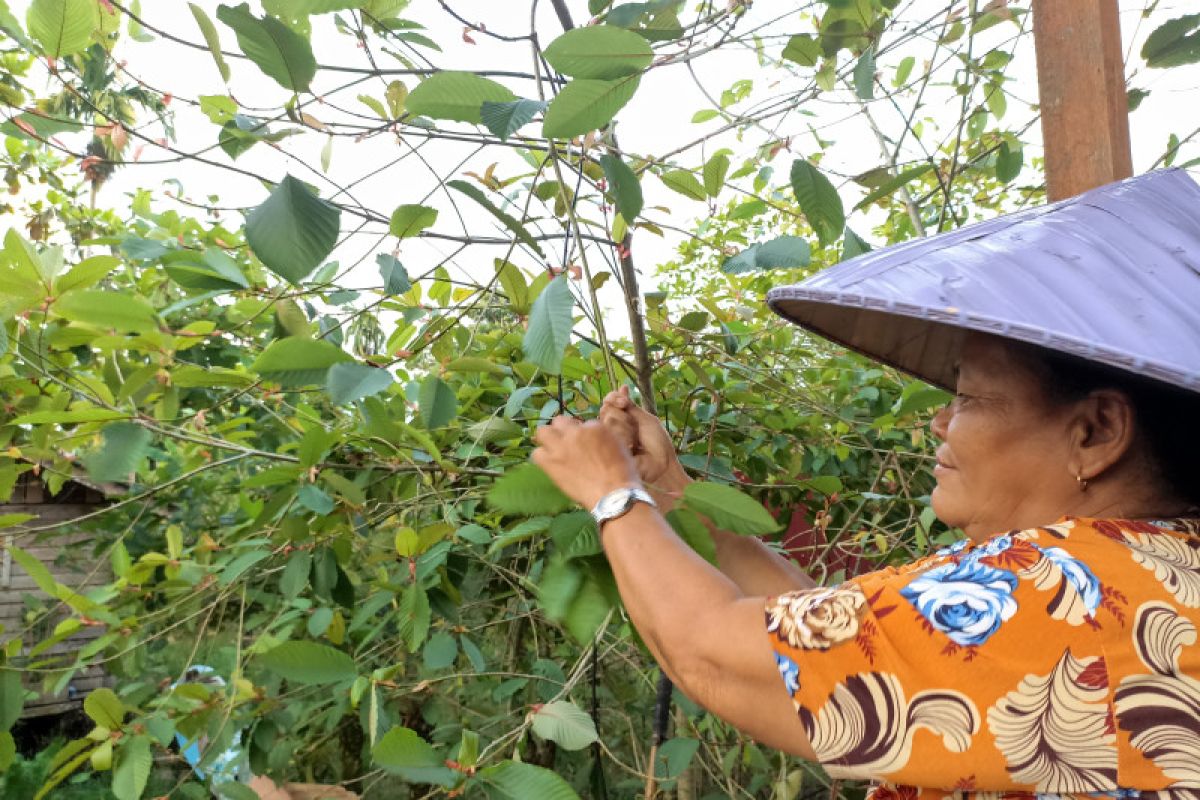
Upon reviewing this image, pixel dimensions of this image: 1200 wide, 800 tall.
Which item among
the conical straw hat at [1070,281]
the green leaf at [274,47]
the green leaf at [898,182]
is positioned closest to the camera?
the conical straw hat at [1070,281]

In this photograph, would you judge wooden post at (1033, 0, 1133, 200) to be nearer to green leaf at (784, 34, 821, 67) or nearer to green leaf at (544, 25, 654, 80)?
green leaf at (784, 34, 821, 67)

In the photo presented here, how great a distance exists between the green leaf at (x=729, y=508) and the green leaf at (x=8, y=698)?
4.25 ft

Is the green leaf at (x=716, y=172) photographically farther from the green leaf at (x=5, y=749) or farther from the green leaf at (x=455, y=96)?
the green leaf at (x=5, y=749)

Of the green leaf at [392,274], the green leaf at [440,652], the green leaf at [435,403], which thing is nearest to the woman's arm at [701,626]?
the green leaf at [435,403]

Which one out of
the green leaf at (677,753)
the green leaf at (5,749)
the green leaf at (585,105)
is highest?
the green leaf at (585,105)

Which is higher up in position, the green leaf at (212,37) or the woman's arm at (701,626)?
the green leaf at (212,37)

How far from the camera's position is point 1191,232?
3.50ft

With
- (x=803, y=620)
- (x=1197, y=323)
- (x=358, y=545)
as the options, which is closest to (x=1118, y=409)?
(x=1197, y=323)

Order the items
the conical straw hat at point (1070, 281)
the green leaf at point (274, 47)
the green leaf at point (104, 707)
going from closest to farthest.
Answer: the conical straw hat at point (1070, 281)
the green leaf at point (274, 47)
the green leaf at point (104, 707)

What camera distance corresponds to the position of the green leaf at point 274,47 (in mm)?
997

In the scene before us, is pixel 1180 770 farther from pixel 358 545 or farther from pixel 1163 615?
pixel 358 545

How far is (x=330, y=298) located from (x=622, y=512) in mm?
915

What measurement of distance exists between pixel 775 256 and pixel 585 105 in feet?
1.86

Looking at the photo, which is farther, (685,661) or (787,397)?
(787,397)
